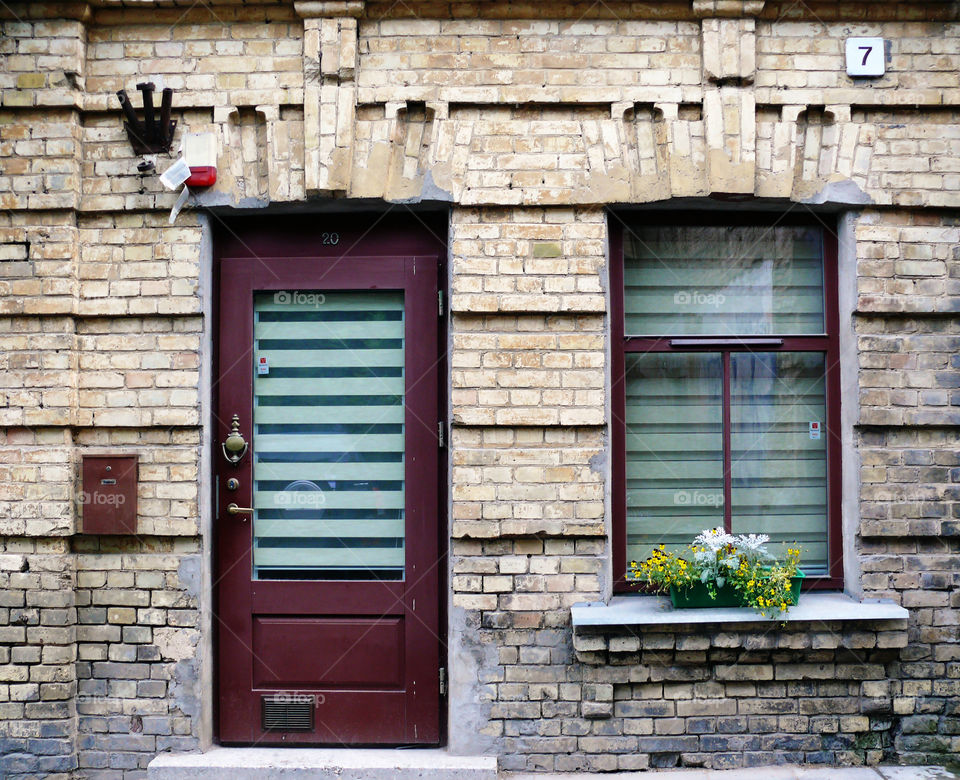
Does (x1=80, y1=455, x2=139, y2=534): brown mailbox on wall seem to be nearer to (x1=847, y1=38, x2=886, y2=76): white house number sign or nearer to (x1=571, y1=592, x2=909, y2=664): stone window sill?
(x1=571, y1=592, x2=909, y2=664): stone window sill

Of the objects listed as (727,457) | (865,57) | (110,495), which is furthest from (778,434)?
(110,495)

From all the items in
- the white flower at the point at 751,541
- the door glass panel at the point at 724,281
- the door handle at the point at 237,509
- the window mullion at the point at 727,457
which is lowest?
the white flower at the point at 751,541

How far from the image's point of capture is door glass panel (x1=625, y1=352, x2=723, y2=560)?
13.1ft

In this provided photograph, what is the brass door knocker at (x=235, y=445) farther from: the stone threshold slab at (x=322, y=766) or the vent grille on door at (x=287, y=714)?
the stone threshold slab at (x=322, y=766)

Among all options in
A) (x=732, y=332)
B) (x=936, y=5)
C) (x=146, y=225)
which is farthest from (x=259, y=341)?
(x=936, y=5)

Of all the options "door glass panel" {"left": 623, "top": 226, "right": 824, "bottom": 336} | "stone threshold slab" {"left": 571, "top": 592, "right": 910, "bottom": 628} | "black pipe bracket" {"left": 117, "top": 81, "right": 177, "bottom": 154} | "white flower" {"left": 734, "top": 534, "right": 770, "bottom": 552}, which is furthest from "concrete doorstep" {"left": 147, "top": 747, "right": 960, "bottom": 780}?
"black pipe bracket" {"left": 117, "top": 81, "right": 177, "bottom": 154}

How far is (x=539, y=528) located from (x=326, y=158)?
2.11 m

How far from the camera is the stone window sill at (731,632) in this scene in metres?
3.64

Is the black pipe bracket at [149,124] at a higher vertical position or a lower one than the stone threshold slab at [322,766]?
higher

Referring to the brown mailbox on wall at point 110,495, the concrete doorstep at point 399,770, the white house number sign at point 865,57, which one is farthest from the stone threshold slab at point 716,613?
the white house number sign at point 865,57

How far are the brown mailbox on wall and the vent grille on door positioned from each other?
1131mm

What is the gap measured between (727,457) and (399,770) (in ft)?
7.43

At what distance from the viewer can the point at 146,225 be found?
12.6ft

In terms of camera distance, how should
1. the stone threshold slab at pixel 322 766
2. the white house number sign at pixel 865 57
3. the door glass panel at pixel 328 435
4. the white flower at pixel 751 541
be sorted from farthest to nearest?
the door glass panel at pixel 328 435 < the white house number sign at pixel 865 57 < the white flower at pixel 751 541 < the stone threshold slab at pixel 322 766
